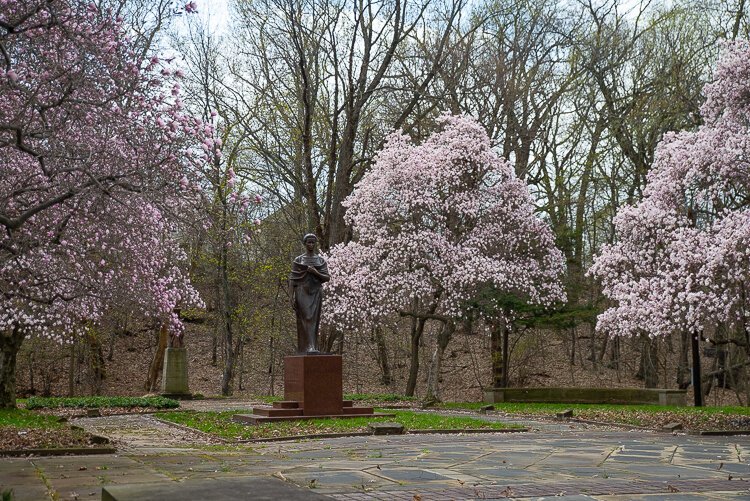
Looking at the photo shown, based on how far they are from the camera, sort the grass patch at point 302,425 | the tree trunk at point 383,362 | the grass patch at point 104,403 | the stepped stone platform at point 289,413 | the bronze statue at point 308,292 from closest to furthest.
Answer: the grass patch at point 302,425 → the stepped stone platform at point 289,413 → the bronze statue at point 308,292 → the grass patch at point 104,403 → the tree trunk at point 383,362

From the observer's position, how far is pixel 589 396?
2334 centimetres

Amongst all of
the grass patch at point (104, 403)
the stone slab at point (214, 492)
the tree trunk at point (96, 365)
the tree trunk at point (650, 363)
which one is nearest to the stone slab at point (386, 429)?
the grass patch at point (104, 403)

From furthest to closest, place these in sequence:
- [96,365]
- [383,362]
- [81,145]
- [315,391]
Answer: [383,362]
[96,365]
[315,391]
[81,145]

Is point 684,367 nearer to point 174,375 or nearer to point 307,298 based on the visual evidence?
point 307,298

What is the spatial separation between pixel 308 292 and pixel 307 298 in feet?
0.43

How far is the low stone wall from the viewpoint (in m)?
21.7

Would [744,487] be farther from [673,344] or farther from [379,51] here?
[673,344]

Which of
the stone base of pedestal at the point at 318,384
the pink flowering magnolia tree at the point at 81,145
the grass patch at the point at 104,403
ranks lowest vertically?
the grass patch at the point at 104,403

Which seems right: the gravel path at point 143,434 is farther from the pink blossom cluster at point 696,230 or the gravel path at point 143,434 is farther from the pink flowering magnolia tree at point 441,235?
the pink blossom cluster at point 696,230

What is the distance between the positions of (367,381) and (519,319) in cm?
1119

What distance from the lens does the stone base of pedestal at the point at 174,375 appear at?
25.6 metres

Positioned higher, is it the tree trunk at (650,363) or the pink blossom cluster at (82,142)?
the pink blossom cluster at (82,142)

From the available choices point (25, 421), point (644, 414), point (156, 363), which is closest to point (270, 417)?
point (25, 421)

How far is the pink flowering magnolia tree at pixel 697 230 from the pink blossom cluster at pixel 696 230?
0.07 ft
